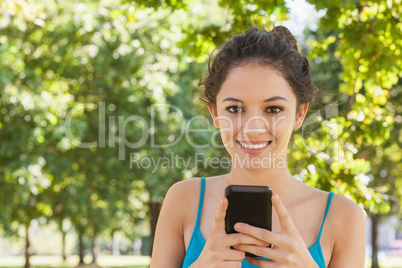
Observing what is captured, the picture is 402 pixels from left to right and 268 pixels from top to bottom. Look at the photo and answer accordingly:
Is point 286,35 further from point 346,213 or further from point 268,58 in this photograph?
point 346,213

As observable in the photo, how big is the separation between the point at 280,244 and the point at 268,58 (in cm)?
78

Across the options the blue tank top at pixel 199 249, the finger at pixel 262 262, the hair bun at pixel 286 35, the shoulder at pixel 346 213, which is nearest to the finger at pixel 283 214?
the finger at pixel 262 262

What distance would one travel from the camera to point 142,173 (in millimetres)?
15492

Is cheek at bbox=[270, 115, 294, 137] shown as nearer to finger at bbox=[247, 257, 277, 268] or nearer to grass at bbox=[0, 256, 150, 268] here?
finger at bbox=[247, 257, 277, 268]

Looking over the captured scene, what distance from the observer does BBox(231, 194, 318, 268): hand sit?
179cm

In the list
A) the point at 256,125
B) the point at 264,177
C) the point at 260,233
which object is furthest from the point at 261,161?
the point at 260,233

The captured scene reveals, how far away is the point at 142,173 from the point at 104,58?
3302 millimetres

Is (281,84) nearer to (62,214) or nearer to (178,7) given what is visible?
(178,7)

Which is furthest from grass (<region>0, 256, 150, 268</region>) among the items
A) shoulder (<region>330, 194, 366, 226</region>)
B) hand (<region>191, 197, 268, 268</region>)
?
hand (<region>191, 197, 268, 268</region>)

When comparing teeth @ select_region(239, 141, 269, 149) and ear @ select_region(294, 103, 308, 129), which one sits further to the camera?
ear @ select_region(294, 103, 308, 129)

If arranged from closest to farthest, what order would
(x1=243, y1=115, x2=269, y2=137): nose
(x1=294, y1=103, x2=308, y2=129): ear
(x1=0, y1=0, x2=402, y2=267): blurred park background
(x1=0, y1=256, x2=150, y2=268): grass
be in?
(x1=243, y1=115, x2=269, y2=137): nose < (x1=294, y1=103, x2=308, y2=129): ear < (x1=0, y1=0, x2=402, y2=267): blurred park background < (x1=0, y1=256, x2=150, y2=268): grass

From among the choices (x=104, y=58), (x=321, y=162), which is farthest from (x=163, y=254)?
(x=104, y=58)

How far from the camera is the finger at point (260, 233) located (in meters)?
1.79

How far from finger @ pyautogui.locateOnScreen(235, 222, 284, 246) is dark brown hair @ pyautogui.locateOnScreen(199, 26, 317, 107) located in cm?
67
